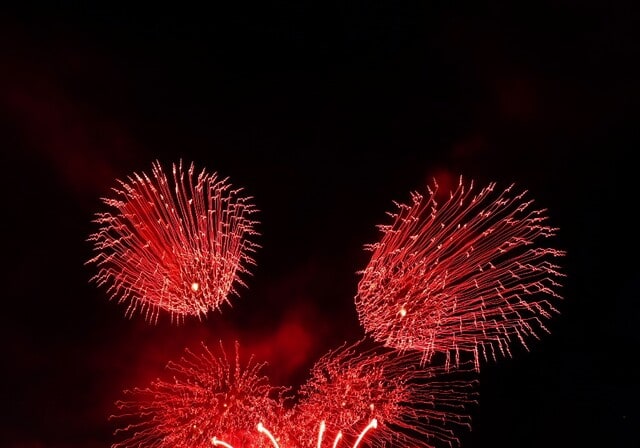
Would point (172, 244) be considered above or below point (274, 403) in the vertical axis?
above

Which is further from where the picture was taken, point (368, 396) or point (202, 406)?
point (368, 396)

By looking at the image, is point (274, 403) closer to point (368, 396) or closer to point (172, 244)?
point (368, 396)

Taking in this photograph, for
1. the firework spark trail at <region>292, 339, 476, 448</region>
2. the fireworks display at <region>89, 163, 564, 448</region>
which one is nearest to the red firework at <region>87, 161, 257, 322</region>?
the fireworks display at <region>89, 163, 564, 448</region>

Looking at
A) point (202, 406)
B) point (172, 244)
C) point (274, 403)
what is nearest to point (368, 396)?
point (274, 403)

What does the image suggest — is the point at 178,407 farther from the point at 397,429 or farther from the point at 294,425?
the point at 397,429

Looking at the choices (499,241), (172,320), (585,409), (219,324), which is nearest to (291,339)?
(219,324)

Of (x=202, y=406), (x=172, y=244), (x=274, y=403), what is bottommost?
(x=202, y=406)
